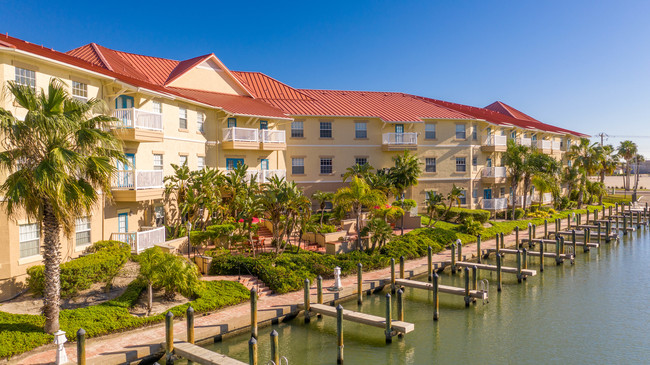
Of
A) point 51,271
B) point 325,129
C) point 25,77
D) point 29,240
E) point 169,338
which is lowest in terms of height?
point 169,338

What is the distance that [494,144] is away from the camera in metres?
45.6

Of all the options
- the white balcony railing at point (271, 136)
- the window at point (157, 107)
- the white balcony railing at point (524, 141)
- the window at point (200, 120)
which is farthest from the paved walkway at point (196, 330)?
the white balcony railing at point (524, 141)

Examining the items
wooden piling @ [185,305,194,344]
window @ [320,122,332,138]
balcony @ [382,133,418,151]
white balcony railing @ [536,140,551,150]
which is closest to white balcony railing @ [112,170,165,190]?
wooden piling @ [185,305,194,344]

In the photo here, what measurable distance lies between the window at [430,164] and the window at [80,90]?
31.1 m

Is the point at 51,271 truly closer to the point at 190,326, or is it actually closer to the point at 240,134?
the point at 190,326

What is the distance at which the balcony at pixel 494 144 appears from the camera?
149ft

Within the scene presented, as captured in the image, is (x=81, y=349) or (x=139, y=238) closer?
(x=81, y=349)

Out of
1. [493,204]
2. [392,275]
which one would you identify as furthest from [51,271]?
[493,204]

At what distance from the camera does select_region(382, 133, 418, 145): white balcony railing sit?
4106 centimetres

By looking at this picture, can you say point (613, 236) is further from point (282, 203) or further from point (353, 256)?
point (282, 203)

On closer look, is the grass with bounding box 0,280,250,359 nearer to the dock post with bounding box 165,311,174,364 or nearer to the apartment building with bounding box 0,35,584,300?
the dock post with bounding box 165,311,174,364

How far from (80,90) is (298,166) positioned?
67.5 feet

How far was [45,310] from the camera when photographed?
14672mm

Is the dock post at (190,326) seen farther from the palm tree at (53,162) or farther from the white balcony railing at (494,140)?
the white balcony railing at (494,140)
